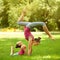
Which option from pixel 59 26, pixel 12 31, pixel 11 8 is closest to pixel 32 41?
pixel 11 8

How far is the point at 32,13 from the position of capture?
874cm

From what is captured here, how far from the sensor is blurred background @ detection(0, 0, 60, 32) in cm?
793

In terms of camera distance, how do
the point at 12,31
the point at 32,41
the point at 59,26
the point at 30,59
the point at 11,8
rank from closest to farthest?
the point at 30,59, the point at 32,41, the point at 11,8, the point at 12,31, the point at 59,26

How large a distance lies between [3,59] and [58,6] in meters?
5.90

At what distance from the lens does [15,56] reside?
391 centimetres

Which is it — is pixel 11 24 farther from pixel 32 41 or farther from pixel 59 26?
pixel 32 41

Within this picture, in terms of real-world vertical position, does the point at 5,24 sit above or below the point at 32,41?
below

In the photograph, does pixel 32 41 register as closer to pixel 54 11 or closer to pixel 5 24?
pixel 5 24

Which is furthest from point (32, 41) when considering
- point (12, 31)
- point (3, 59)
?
point (12, 31)

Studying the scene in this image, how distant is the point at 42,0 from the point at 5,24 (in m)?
1.74

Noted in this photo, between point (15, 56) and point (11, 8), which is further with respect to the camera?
point (11, 8)

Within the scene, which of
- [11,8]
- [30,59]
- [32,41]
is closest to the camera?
[30,59]

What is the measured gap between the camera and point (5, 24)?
29.2 ft

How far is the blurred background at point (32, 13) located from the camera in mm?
7934
